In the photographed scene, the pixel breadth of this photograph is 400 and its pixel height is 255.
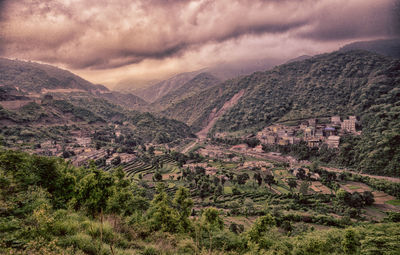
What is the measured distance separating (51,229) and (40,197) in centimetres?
A: 331

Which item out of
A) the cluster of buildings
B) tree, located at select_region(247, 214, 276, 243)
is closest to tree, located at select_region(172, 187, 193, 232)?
tree, located at select_region(247, 214, 276, 243)

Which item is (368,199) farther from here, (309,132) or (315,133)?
(309,132)

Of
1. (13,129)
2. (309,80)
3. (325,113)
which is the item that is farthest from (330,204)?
(309,80)

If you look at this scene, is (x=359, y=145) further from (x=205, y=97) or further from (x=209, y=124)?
(x=205, y=97)

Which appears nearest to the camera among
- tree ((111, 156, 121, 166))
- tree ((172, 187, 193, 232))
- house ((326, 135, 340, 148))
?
tree ((172, 187, 193, 232))

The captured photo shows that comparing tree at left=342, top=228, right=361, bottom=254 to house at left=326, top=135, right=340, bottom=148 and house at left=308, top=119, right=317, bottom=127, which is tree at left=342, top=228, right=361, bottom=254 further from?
house at left=308, top=119, right=317, bottom=127

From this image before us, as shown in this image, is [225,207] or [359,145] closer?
[225,207]

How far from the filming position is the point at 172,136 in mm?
85750

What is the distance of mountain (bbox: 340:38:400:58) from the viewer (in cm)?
11161

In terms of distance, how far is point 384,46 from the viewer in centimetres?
12325

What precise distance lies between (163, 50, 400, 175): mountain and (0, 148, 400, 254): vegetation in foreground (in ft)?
119

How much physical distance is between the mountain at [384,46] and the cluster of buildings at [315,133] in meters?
92.5

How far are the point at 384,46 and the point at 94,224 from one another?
180876 millimetres

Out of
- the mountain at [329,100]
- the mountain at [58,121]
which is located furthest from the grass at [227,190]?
the mountain at [58,121]
